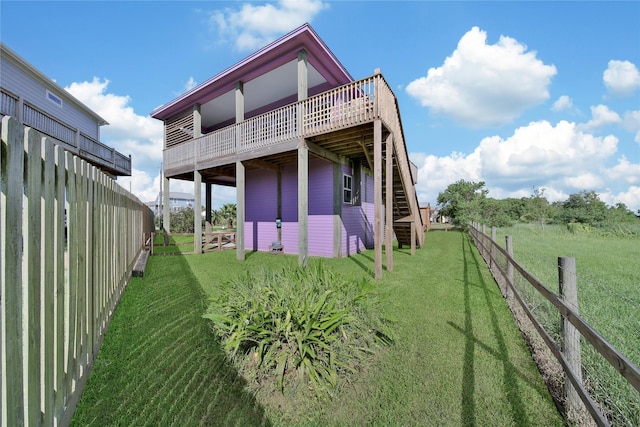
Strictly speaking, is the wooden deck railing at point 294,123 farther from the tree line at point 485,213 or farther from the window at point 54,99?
the tree line at point 485,213

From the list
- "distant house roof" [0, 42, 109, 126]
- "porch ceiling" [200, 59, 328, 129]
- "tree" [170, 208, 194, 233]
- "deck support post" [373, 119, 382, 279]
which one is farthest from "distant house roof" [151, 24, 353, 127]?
"tree" [170, 208, 194, 233]

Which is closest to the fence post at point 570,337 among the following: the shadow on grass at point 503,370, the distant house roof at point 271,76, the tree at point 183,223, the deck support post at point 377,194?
the shadow on grass at point 503,370

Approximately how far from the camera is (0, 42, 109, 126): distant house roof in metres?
10.0

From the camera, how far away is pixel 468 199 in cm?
2359

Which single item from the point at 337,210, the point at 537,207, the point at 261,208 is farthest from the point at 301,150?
the point at 537,207

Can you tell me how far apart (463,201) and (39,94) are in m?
28.5

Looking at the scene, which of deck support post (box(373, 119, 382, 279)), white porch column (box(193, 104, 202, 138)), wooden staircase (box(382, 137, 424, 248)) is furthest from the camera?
white porch column (box(193, 104, 202, 138))

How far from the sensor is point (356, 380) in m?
2.41

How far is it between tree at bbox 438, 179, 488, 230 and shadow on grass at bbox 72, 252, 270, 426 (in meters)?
22.2

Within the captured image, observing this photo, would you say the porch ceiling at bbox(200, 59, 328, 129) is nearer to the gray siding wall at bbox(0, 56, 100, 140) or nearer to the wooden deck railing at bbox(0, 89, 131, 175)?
the wooden deck railing at bbox(0, 89, 131, 175)

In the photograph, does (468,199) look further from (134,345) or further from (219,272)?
(134,345)

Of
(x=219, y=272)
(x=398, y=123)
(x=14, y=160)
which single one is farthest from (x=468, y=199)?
(x=14, y=160)

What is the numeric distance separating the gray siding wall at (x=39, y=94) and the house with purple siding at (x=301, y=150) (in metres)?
5.03

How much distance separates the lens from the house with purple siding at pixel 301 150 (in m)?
6.91
